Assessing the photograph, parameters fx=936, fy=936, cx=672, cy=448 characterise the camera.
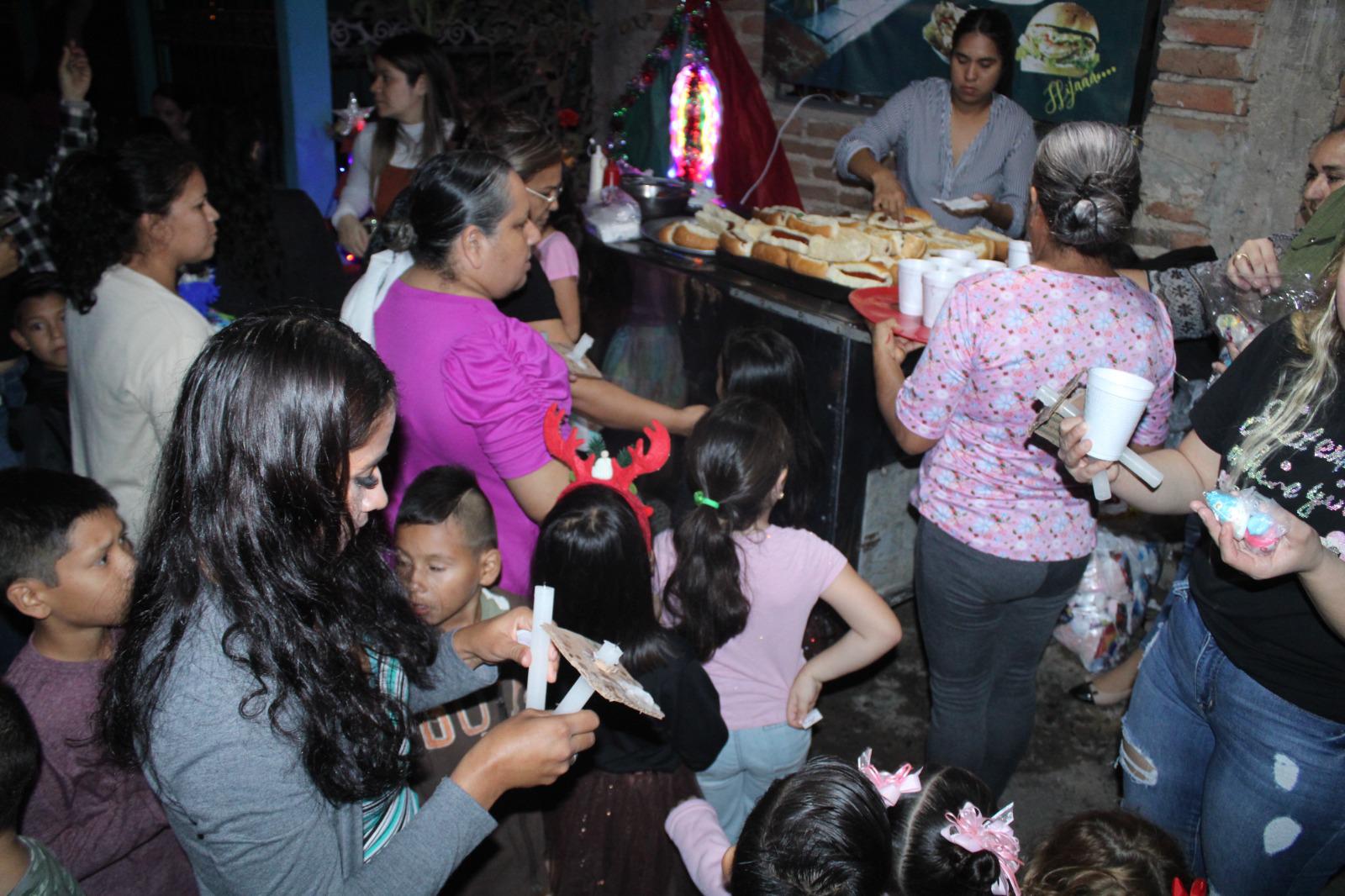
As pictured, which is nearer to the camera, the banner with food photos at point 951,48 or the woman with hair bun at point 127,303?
the woman with hair bun at point 127,303

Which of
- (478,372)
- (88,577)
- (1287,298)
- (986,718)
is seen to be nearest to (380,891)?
(88,577)

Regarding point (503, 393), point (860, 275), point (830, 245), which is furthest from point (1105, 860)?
point (830, 245)

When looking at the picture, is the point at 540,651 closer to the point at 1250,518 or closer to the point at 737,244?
the point at 1250,518

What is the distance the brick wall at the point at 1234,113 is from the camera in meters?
3.80

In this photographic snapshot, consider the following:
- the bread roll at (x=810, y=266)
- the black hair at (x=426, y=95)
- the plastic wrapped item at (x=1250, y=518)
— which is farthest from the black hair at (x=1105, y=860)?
the black hair at (x=426, y=95)

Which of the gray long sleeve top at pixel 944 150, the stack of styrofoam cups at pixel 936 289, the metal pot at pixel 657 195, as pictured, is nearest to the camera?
the stack of styrofoam cups at pixel 936 289

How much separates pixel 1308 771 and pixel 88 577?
7.99 ft

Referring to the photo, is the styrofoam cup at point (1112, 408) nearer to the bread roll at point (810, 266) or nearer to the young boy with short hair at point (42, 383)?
the bread roll at point (810, 266)

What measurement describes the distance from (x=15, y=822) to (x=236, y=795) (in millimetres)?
638

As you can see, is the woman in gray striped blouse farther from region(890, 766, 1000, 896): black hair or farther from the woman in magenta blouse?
region(890, 766, 1000, 896): black hair

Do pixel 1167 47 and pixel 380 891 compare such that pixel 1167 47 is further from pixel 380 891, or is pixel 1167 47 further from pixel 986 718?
pixel 380 891

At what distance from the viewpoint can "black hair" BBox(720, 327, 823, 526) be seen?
3117 mm

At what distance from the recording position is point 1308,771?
1.73 m

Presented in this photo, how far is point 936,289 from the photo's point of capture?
2664 millimetres
